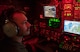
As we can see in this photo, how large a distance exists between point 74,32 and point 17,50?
84.9 inches

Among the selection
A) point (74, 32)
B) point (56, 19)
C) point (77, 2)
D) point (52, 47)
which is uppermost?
point (77, 2)

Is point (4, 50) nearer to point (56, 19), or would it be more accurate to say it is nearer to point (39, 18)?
point (56, 19)

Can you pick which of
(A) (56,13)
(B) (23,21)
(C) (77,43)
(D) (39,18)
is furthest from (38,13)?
(B) (23,21)

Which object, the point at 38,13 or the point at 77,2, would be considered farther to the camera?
the point at 38,13

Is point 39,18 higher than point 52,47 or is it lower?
higher

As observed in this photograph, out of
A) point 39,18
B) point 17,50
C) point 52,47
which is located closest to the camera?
point 17,50

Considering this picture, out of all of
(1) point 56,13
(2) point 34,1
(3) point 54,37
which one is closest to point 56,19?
(1) point 56,13

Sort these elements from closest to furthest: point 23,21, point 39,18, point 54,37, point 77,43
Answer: point 23,21 < point 77,43 < point 54,37 < point 39,18

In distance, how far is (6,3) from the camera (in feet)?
13.8

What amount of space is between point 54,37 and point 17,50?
266 cm

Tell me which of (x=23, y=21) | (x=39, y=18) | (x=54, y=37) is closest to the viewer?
(x=23, y=21)

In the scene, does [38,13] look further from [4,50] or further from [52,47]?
[4,50]

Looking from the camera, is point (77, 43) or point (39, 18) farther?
point (39, 18)

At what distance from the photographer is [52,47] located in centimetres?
369
